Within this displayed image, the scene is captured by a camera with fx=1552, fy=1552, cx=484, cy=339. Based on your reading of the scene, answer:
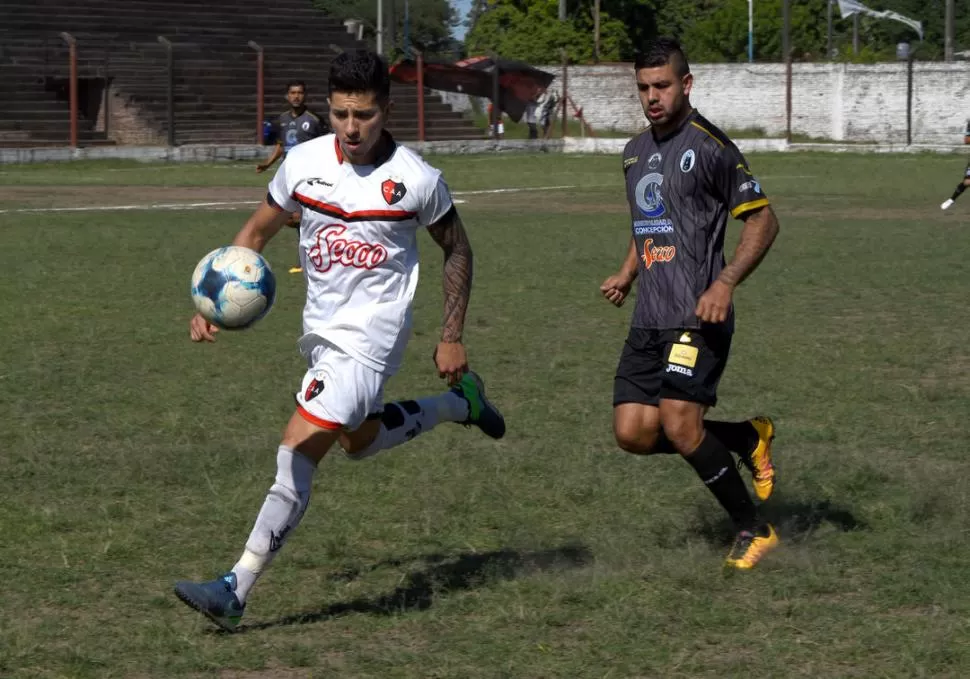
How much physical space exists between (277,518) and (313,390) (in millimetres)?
431

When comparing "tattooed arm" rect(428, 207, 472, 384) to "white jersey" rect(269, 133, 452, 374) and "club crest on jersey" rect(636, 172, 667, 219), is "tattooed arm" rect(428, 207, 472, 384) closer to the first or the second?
"white jersey" rect(269, 133, 452, 374)

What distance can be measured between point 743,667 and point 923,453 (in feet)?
11.4

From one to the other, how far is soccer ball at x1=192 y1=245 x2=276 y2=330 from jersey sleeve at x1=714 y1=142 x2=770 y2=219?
169 cm

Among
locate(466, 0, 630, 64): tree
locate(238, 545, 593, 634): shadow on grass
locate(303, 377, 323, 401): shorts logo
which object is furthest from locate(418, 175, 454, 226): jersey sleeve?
locate(466, 0, 630, 64): tree

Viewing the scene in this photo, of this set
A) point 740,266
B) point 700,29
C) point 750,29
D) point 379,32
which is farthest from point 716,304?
point 700,29

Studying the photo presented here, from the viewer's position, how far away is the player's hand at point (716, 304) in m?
5.51

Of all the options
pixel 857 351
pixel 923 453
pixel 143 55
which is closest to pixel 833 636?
pixel 923 453

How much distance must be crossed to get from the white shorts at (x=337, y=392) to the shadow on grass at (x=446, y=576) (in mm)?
649

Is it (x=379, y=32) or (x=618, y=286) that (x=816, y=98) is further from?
(x=618, y=286)

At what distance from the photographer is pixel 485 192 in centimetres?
2759

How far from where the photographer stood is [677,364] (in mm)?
5711

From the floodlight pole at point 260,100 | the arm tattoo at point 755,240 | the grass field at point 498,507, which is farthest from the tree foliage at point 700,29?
the arm tattoo at point 755,240

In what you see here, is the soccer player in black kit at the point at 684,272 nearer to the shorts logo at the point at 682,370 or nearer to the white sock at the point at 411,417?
the shorts logo at the point at 682,370

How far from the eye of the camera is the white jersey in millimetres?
5172
